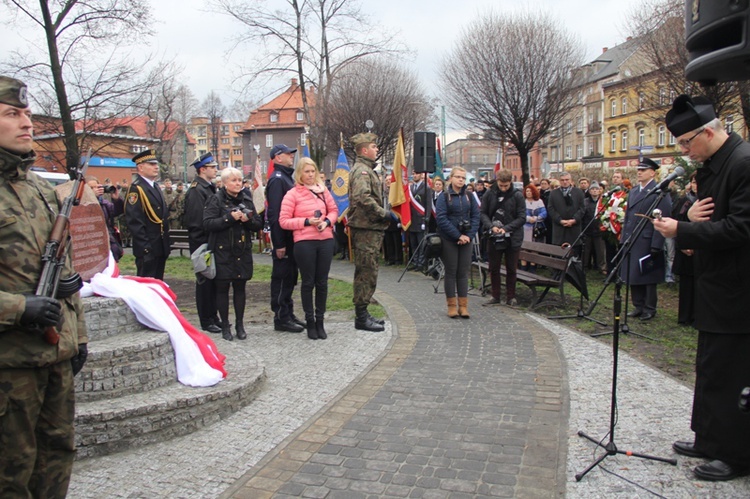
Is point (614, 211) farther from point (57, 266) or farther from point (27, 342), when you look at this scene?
point (27, 342)

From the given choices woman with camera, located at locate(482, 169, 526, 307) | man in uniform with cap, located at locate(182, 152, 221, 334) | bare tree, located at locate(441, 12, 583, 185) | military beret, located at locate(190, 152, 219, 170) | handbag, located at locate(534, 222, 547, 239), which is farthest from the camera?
bare tree, located at locate(441, 12, 583, 185)

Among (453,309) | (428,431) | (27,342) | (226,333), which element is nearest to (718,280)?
(428,431)

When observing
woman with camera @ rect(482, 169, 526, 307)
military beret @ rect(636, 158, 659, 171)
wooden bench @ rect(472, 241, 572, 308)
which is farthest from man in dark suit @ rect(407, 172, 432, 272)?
military beret @ rect(636, 158, 659, 171)

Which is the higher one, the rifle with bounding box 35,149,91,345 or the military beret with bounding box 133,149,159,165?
the military beret with bounding box 133,149,159,165

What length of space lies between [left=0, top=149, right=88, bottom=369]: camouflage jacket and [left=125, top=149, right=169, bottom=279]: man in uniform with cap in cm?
503

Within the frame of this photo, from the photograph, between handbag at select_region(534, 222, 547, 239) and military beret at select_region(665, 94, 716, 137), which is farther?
handbag at select_region(534, 222, 547, 239)

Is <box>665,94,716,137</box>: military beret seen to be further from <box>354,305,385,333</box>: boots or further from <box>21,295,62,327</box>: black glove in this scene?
<box>354,305,385,333</box>: boots

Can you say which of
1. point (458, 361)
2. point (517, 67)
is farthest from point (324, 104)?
point (458, 361)

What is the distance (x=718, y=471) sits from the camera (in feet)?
11.9

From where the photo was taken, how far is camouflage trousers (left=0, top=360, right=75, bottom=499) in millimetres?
2564

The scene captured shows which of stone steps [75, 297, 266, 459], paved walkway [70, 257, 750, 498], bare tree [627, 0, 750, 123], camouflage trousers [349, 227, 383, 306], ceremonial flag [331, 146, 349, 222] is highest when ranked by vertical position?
bare tree [627, 0, 750, 123]

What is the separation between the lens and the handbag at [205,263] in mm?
6793

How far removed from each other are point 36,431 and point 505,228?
24.2ft

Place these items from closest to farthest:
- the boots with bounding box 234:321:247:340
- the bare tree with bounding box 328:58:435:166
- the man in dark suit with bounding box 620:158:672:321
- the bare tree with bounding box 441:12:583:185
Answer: the boots with bounding box 234:321:247:340, the man in dark suit with bounding box 620:158:672:321, the bare tree with bounding box 441:12:583:185, the bare tree with bounding box 328:58:435:166
